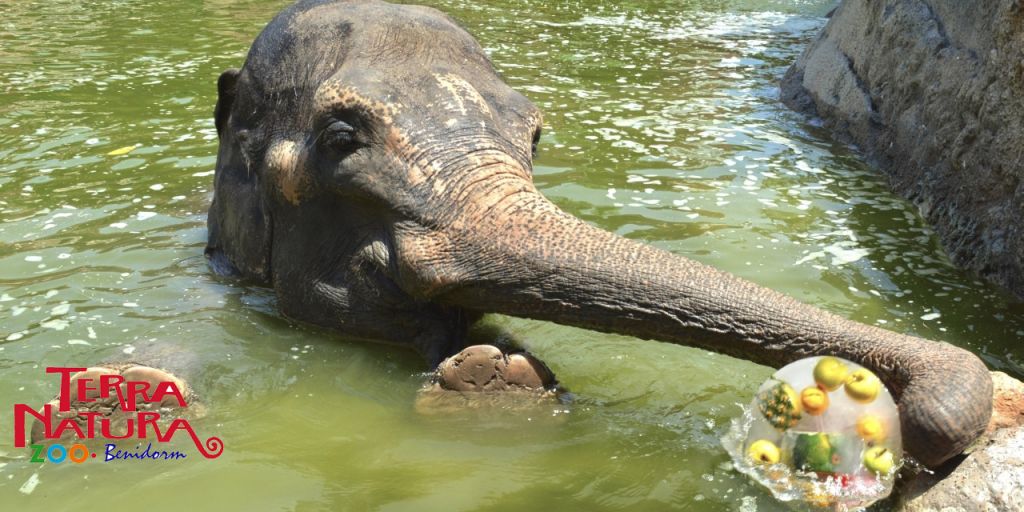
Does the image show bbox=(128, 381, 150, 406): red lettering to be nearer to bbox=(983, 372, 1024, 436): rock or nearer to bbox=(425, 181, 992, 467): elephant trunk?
bbox=(425, 181, 992, 467): elephant trunk

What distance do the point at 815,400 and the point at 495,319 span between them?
5.80ft

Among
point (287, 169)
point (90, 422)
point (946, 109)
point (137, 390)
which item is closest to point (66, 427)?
point (90, 422)

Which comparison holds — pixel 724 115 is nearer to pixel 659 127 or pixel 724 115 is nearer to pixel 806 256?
pixel 659 127

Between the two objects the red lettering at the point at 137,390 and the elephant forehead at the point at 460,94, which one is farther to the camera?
the elephant forehead at the point at 460,94

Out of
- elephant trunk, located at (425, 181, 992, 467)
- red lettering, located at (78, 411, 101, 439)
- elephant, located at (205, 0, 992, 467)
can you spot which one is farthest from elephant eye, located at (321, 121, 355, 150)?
red lettering, located at (78, 411, 101, 439)

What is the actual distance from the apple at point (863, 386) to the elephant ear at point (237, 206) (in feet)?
7.78

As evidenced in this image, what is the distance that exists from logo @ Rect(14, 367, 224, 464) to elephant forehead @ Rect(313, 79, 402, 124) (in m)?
1.07

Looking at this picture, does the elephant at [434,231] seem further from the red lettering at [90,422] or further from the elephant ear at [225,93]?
the red lettering at [90,422]

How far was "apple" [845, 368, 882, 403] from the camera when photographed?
2.92 metres

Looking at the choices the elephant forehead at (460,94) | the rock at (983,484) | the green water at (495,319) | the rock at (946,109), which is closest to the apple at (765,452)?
the green water at (495,319)

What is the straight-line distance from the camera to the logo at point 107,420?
3416mm

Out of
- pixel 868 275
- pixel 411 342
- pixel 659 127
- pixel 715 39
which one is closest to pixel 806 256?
pixel 868 275

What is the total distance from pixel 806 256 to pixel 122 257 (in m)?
3.28

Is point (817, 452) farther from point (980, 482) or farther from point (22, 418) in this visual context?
point (22, 418)
